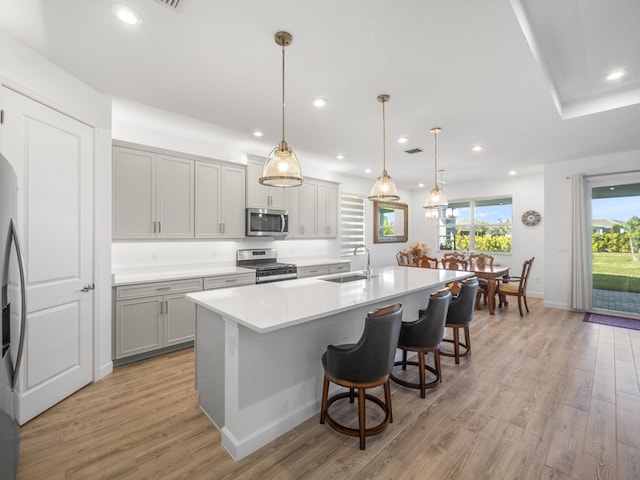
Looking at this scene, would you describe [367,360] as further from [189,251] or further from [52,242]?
[189,251]

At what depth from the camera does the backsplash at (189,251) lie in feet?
12.1

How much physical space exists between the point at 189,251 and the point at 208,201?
77 centimetres

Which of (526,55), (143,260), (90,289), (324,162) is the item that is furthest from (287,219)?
(526,55)

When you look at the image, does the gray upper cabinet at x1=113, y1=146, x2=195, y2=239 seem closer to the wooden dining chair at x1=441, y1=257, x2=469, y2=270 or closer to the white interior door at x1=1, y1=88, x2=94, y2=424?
the white interior door at x1=1, y1=88, x2=94, y2=424

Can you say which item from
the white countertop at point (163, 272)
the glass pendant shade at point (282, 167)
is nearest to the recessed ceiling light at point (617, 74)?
the glass pendant shade at point (282, 167)

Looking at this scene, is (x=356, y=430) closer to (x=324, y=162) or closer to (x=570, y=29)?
(x=570, y=29)

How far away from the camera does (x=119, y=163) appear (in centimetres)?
335

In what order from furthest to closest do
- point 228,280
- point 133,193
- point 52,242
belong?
1. point 228,280
2. point 133,193
3. point 52,242

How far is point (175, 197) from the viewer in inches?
150

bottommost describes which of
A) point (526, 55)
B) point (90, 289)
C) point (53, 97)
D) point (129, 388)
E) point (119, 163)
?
point (129, 388)

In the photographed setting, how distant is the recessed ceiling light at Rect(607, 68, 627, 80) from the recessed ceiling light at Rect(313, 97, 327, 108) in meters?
2.75

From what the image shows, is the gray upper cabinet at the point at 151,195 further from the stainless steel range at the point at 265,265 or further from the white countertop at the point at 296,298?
the white countertop at the point at 296,298

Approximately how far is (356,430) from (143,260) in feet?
10.8

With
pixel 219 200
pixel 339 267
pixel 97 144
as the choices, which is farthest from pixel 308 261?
pixel 97 144
